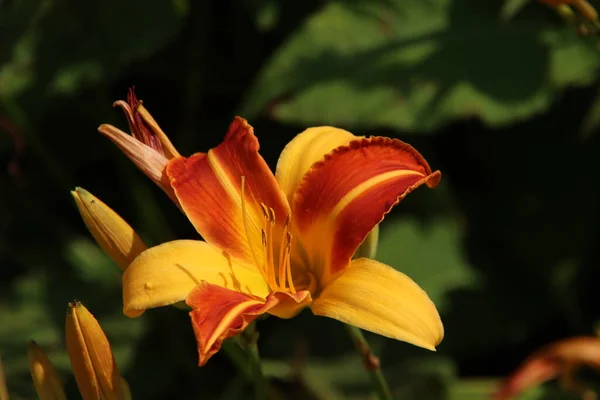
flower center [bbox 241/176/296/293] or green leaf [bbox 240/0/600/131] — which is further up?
green leaf [bbox 240/0/600/131]

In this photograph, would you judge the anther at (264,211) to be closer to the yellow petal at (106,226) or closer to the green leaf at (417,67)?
the yellow petal at (106,226)

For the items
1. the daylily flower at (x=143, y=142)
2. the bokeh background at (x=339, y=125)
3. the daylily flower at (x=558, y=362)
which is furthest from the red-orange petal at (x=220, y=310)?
the bokeh background at (x=339, y=125)

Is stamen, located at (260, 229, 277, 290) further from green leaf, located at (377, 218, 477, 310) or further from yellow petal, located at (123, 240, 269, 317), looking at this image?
green leaf, located at (377, 218, 477, 310)

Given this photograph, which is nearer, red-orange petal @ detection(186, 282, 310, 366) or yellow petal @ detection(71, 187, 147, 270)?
red-orange petal @ detection(186, 282, 310, 366)

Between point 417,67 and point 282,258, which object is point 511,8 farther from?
point 282,258

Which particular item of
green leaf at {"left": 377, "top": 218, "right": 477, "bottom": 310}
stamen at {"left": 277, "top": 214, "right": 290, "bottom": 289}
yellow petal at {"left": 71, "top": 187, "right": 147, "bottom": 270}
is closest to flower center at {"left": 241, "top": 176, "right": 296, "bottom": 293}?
stamen at {"left": 277, "top": 214, "right": 290, "bottom": 289}
